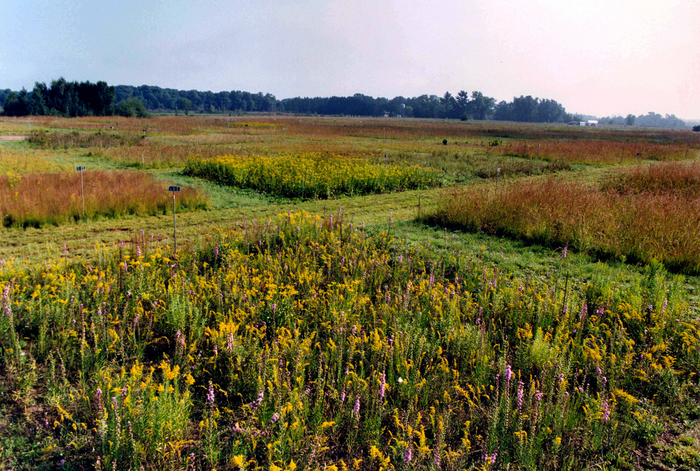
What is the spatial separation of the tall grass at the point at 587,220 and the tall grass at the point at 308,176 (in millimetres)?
4952

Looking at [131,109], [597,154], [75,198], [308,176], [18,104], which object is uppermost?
[18,104]

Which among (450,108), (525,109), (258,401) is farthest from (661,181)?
(525,109)

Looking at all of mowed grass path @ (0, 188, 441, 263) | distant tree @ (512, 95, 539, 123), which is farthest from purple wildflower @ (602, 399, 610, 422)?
distant tree @ (512, 95, 539, 123)

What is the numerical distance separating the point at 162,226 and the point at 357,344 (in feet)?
24.4

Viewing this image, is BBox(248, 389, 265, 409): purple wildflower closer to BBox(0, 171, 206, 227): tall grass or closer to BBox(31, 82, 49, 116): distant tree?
BBox(0, 171, 206, 227): tall grass

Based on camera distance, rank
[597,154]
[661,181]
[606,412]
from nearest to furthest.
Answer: [606,412]
[661,181]
[597,154]

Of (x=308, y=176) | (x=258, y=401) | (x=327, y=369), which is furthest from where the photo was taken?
(x=308, y=176)

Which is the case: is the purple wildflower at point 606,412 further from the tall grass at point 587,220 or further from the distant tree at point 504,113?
the distant tree at point 504,113

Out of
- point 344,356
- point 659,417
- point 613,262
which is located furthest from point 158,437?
point 613,262

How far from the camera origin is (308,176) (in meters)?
15.7

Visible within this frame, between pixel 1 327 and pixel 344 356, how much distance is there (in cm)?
335

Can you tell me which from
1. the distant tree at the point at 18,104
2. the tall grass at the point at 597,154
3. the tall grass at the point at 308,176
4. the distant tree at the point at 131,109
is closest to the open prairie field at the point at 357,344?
the tall grass at the point at 308,176

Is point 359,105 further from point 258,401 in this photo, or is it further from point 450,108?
point 258,401

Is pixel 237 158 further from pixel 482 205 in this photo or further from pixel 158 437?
pixel 158 437
